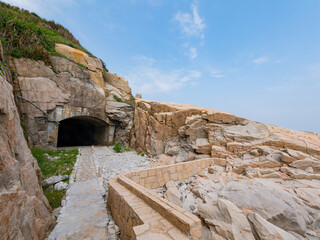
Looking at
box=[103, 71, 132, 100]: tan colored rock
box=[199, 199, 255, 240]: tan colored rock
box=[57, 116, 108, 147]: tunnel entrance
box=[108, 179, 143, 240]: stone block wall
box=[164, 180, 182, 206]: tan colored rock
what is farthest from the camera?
box=[57, 116, 108, 147]: tunnel entrance

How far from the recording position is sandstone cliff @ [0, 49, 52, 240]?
8.13 feet

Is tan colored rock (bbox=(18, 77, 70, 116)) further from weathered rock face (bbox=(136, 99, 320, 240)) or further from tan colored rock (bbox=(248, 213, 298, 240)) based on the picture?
tan colored rock (bbox=(248, 213, 298, 240))

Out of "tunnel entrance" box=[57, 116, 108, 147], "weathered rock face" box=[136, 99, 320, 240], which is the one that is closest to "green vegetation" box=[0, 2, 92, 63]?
"tunnel entrance" box=[57, 116, 108, 147]

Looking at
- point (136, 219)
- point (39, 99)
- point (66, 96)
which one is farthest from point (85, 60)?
point (136, 219)

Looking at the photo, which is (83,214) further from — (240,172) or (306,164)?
(306,164)

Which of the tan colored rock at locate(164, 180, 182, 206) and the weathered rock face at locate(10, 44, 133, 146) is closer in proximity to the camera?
the tan colored rock at locate(164, 180, 182, 206)

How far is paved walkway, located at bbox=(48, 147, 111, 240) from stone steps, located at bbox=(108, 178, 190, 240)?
45cm

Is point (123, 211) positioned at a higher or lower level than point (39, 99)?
lower

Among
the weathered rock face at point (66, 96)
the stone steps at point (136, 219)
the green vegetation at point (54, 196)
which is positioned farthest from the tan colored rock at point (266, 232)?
the weathered rock face at point (66, 96)

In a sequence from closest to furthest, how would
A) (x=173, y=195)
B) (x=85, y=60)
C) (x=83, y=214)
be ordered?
1. (x=83, y=214)
2. (x=173, y=195)
3. (x=85, y=60)

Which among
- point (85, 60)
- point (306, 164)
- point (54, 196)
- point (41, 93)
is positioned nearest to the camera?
point (54, 196)

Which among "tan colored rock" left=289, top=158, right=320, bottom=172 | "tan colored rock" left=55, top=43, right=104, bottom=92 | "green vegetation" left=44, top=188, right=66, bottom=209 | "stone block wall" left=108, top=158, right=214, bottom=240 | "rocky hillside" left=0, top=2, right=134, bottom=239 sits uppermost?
"tan colored rock" left=55, top=43, right=104, bottom=92

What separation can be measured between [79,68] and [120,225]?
49.7ft

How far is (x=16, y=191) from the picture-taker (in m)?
2.74
